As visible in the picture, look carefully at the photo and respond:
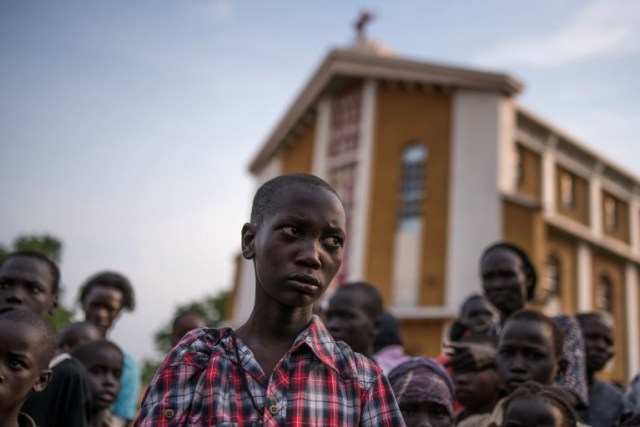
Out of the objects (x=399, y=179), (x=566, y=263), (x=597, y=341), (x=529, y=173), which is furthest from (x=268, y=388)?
(x=566, y=263)

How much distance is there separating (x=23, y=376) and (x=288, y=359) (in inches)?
60.6

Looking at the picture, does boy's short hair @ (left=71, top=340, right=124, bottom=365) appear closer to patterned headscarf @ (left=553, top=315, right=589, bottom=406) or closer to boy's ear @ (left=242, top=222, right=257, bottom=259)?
boy's ear @ (left=242, top=222, right=257, bottom=259)

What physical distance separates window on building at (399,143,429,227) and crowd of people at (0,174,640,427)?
1293cm

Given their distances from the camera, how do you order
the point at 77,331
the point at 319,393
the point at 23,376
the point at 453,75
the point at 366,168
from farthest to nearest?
1. the point at 366,168
2. the point at 453,75
3. the point at 77,331
4. the point at 23,376
5. the point at 319,393

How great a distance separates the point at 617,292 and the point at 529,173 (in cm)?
552

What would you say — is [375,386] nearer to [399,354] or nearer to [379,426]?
[379,426]

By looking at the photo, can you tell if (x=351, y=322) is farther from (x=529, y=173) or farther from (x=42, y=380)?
(x=529, y=173)

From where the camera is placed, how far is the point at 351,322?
3.95 metres

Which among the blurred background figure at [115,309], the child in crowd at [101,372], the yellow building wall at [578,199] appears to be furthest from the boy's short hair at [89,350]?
the yellow building wall at [578,199]

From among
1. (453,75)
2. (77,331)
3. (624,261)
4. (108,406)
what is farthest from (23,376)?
(624,261)

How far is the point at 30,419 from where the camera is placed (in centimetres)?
286

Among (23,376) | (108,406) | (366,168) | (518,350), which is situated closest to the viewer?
(23,376)

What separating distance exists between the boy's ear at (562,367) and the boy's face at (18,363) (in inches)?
102

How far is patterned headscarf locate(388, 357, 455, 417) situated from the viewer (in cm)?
312
